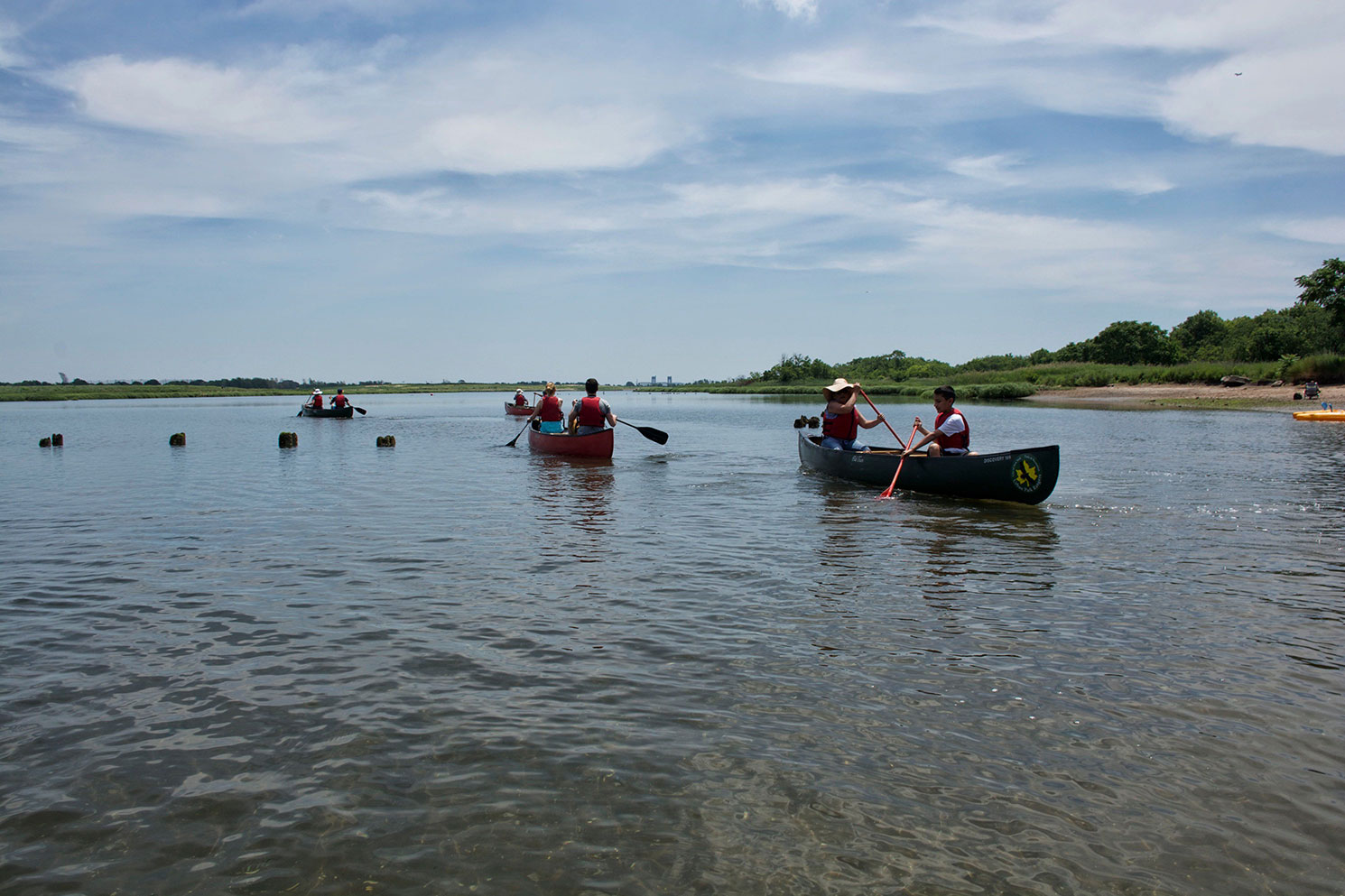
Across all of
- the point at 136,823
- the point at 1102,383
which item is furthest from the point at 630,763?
the point at 1102,383

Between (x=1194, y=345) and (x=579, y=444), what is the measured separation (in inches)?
3774

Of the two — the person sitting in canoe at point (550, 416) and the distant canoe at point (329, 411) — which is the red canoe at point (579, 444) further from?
the distant canoe at point (329, 411)

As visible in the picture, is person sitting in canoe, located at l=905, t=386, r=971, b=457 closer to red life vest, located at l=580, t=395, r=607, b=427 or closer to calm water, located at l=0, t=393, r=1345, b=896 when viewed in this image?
calm water, located at l=0, t=393, r=1345, b=896

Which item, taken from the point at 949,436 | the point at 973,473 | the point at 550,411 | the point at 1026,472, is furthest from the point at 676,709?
the point at 550,411

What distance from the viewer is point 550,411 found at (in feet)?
92.1

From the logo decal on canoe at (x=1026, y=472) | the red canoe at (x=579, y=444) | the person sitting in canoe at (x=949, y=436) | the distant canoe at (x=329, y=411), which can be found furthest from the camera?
the distant canoe at (x=329, y=411)

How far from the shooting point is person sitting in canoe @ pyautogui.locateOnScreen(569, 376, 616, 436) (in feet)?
79.7

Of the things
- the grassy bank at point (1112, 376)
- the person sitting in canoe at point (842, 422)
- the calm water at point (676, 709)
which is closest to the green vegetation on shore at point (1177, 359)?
the grassy bank at point (1112, 376)

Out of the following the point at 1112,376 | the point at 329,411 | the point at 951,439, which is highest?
the point at 1112,376

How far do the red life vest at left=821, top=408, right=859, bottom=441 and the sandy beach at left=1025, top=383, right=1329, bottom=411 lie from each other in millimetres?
38183

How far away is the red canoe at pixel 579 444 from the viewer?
24469 mm

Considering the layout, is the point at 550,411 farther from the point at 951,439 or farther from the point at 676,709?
the point at 676,709

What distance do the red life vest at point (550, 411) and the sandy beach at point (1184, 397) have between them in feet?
134

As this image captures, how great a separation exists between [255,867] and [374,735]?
4.66ft
